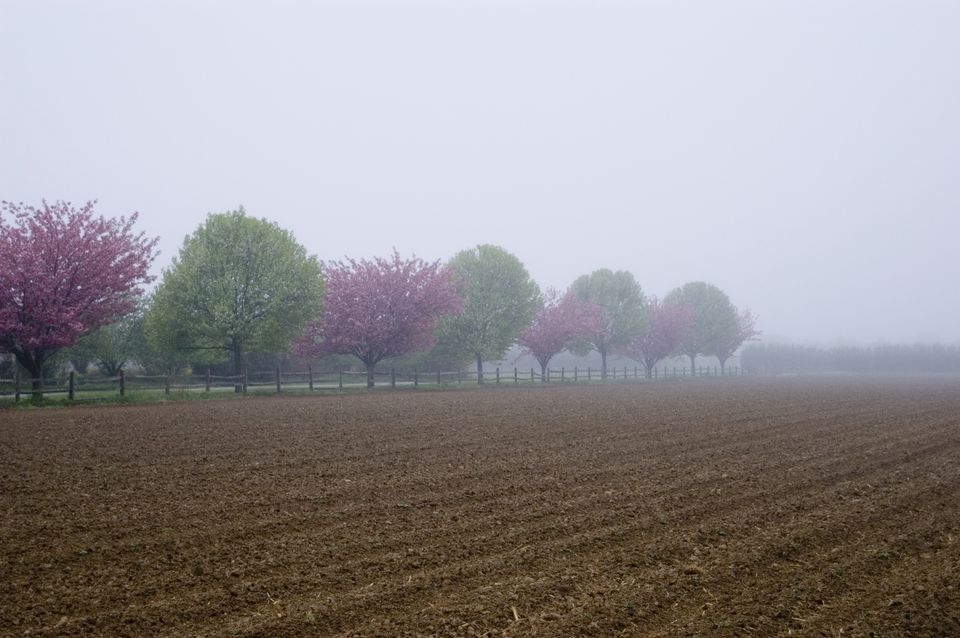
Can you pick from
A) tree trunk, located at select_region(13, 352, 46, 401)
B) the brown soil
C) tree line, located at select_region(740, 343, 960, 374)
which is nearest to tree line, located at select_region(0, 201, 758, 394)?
tree trunk, located at select_region(13, 352, 46, 401)

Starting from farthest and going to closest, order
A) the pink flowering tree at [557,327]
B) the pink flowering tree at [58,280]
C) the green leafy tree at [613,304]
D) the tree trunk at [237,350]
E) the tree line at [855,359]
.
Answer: the tree line at [855,359] < the green leafy tree at [613,304] < the pink flowering tree at [557,327] < the tree trunk at [237,350] < the pink flowering tree at [58,280]

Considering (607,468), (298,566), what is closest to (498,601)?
(298,566)

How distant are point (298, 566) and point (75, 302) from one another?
2838cm

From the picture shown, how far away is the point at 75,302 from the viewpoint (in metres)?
29.8

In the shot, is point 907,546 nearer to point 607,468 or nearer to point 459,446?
point 607,468

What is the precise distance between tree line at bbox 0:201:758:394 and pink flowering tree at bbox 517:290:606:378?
5.4 inches

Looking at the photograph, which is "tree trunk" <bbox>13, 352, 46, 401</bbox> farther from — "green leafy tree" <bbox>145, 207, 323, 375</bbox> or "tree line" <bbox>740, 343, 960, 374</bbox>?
"tree line" <bbox>740, 343, 960, 374</bbox>

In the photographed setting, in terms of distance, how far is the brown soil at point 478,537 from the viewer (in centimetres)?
596

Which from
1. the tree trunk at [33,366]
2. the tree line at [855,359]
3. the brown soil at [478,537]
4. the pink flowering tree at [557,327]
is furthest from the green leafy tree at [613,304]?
the brown soil at [478,537]

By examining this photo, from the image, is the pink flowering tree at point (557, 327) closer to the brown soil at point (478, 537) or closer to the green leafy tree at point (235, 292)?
the green leafy tree at point (235, 292)

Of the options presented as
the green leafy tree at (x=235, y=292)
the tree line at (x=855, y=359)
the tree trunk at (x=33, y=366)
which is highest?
the green leafy tree at (x=235, y=292)

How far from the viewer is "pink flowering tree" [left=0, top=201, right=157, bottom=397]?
2816cm

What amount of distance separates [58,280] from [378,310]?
2065 centimetres

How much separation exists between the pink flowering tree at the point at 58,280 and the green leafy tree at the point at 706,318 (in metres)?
71.9
